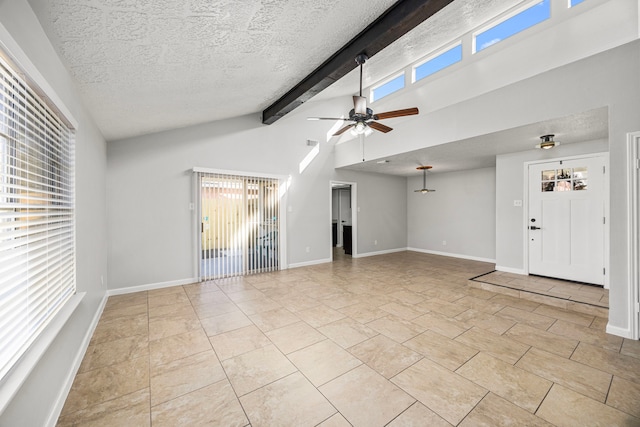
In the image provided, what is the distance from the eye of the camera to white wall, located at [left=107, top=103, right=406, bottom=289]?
13.9 ft

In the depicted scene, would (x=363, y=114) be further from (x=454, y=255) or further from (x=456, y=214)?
(x=454, y=255)

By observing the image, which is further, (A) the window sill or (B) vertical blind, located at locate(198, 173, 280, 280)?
(B) vertical blind, located at locate(198, 173, 280, 280)

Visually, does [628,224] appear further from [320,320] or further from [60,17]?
[60,17]

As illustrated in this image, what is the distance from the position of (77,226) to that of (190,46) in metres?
1.94

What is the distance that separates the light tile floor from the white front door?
55.0 inches

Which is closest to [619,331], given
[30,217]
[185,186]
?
[30,217]

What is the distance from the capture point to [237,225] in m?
5.17

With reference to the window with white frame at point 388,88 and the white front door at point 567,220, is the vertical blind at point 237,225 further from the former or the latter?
the white front door at point 567,220

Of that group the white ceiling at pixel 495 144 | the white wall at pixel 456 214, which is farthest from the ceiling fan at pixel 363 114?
the white wall at pixel 456 214

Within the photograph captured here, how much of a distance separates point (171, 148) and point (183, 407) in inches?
164

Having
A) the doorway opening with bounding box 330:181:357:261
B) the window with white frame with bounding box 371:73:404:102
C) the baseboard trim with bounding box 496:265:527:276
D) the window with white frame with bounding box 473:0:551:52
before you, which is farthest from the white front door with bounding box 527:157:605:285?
the doorway opening with bounding box 330:181:357:261

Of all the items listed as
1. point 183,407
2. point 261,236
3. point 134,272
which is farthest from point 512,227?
point 134,272

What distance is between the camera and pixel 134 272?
14.2 ft

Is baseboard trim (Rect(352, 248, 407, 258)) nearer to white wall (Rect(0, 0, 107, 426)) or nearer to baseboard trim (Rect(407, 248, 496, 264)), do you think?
baseboard trim (Rect(407, 248, 496, 264))
